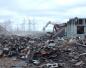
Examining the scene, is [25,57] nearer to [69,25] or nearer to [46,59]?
[46,59]

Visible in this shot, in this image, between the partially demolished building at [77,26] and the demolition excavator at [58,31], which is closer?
the partially demolished building at [77,26]

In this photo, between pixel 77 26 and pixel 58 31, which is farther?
pixel 58 31

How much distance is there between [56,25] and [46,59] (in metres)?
25.8

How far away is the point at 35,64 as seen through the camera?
1595 centimetres

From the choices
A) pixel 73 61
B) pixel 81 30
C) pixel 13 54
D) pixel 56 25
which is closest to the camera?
pixel 73 61

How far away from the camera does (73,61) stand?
15.8 m

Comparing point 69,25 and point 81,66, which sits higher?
point 69,25

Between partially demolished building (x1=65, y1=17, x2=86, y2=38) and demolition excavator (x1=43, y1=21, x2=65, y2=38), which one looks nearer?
partially demolished building (x1=65, y1=17, x2=86, y2=38)

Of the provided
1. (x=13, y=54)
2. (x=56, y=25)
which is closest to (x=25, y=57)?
(x=13, y=54)

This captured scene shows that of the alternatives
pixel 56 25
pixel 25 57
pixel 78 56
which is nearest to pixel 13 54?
pixel 25 57

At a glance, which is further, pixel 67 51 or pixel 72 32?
pixel 72 32

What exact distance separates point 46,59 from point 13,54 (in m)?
4.62

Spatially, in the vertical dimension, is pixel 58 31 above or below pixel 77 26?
below

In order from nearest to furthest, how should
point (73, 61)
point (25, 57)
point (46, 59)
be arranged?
point (73, 61) < point (46, 59) < point (25, 57)
